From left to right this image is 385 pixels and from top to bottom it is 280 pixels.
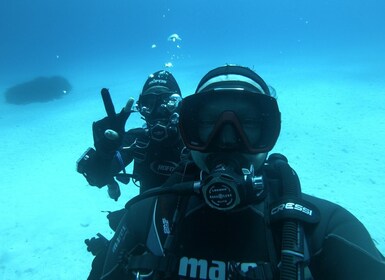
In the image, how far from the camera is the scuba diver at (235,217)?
5.76 ft

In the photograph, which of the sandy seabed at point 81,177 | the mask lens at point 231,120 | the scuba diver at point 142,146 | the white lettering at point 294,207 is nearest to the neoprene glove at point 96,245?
the scuba diver at point 142,146

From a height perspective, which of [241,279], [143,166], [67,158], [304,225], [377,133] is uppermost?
[377,133]

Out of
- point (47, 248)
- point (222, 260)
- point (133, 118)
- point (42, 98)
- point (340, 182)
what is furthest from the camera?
point (42, 98)

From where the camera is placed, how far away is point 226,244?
1950 mm

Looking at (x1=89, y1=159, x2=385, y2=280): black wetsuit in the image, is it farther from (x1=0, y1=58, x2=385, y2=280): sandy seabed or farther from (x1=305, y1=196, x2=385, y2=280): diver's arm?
(x1=0, y1=58, x2=385, y2=280): sandy seabed

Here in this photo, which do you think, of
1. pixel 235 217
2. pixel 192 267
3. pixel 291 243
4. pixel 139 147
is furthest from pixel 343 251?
pixel 139 147

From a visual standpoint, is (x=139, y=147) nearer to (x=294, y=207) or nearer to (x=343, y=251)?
(x=294, y=207)

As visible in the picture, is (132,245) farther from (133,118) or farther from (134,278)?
(133,118)

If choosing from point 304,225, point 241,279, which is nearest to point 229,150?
point 304,225

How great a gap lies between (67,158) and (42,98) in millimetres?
17102

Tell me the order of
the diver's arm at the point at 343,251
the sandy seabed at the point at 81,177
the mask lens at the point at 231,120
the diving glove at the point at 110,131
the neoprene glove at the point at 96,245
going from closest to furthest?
the diver's arm at the point at 343,251 < the mask lens at the point at 231,120 < the neoprene glove at the point at 96,245 < the diving glove at the point at 110,131 < the sandy seabed at the point at 81,177

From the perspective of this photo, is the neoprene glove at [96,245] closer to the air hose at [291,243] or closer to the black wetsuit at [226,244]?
the black wetsuit at [226,244]

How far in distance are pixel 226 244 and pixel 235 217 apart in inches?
8.1

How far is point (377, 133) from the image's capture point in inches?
427
